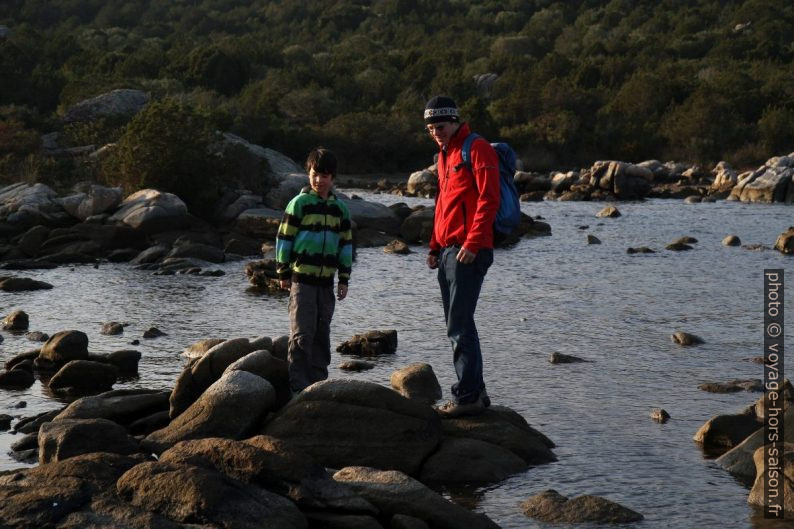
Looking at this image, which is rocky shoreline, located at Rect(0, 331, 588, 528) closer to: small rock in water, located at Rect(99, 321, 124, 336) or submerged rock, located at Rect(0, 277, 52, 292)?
small rock in water, located at Rect(99, 321, 124, 336)

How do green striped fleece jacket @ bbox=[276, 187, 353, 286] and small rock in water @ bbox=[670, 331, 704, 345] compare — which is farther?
small rock in water @ bbox=[670, 331, 704, 345]

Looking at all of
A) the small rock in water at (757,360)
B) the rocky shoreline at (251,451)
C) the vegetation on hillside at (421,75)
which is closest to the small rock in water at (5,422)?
the rocky shoreline at (251,451)

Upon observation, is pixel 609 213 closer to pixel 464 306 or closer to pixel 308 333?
pixel 308 333

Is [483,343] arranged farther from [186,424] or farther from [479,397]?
[186,424]

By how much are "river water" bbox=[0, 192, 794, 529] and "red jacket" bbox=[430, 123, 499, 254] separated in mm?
1725

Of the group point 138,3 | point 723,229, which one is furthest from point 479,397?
point 138,3

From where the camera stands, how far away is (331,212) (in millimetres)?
9195

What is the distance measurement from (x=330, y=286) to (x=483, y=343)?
4944 millimetres

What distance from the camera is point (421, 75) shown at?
67.9 m

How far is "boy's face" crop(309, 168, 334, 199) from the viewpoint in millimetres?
9094

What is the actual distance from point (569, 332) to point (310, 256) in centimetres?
638

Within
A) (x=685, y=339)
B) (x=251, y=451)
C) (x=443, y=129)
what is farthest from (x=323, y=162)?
(x=685, y=339)

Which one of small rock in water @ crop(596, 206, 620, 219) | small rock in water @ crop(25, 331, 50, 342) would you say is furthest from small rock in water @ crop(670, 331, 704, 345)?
small rock in water @ crop(596, 206, 620, 219)

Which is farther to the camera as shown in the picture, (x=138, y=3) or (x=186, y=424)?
(x=138, y=3)
